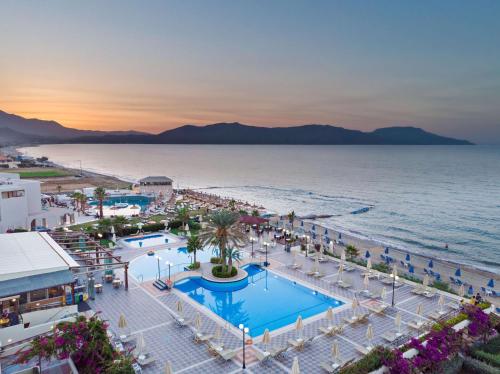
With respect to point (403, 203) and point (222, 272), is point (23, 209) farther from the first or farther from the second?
point (403, 203)

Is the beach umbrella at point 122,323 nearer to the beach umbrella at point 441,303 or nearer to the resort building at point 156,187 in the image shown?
the beach umbrella at point 441,303

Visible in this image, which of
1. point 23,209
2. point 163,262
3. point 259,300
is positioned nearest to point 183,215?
point 163,262

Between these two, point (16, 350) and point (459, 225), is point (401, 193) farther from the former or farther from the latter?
point (16, 350)

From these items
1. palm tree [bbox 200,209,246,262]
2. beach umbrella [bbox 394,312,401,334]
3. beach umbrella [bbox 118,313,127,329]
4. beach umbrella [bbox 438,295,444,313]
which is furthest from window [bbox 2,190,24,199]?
beach umbrella [bbox 438,295,444,313]

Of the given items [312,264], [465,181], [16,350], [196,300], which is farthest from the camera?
[465,181]

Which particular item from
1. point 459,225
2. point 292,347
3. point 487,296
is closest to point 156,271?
point 292,347

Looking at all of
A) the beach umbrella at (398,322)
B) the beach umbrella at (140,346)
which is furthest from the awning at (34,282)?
the beach umbrella at (398,322)

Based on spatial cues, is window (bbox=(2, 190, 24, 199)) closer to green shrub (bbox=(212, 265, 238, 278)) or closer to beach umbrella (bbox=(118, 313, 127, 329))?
green shrub (bbox=(212, 265, 238, 278))
